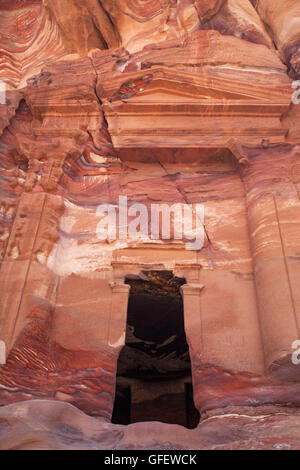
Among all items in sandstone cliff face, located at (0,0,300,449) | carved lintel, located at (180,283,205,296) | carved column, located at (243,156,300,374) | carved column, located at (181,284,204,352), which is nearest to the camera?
sandstone cliff face, located at (0,0,300,449)

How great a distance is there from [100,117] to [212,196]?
3399mm

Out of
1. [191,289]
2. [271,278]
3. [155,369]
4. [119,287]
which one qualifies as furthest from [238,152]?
[155,369]

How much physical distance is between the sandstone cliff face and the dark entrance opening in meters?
2.24

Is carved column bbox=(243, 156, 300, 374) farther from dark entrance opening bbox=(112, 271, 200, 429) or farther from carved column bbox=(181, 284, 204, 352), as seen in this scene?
dark entrance opening bbox=(112, 271, 200, 429)

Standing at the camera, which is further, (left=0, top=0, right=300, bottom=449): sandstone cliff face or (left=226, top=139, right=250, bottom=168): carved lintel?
(left=226, top=139, right=250, bottom=168): carved lintel

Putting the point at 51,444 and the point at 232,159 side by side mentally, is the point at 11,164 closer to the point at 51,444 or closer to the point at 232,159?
the point at 232,159

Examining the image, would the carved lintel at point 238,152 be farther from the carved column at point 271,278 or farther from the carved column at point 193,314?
the carved column at point 193,314

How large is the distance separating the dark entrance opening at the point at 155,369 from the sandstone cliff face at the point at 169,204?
88.1 inches

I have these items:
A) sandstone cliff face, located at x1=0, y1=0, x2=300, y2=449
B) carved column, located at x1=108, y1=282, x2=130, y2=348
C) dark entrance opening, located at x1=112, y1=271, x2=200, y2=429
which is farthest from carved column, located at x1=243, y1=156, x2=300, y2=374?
dark entrance opening, located at x1=112, y1=271, x2=200, y2=429

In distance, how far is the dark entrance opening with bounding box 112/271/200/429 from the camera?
943 cm

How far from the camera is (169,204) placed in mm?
8125

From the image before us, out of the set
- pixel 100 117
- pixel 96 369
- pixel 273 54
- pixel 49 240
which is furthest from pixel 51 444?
pixel 273 54

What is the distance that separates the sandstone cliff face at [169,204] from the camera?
214 inches

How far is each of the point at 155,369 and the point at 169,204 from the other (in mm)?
5003
